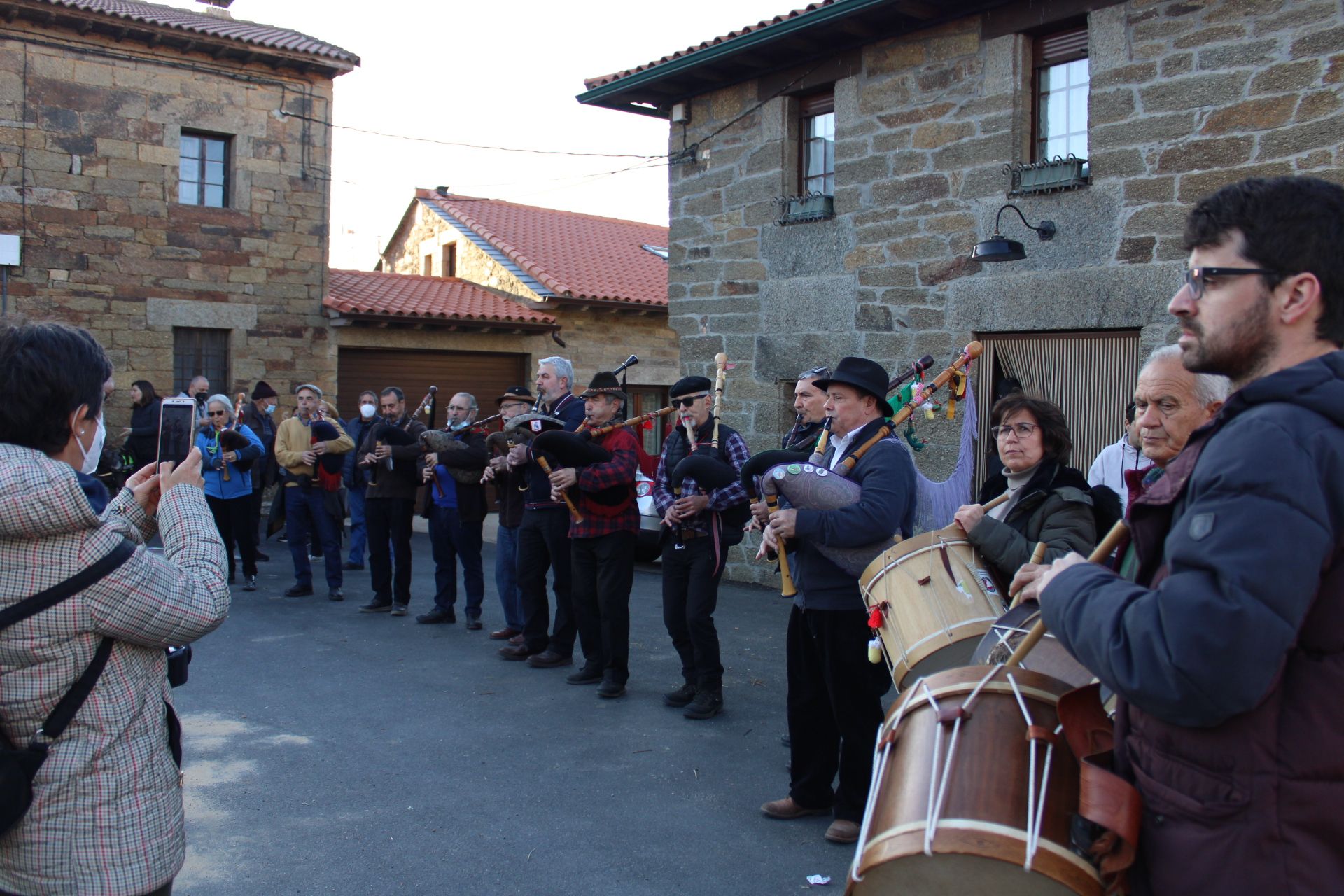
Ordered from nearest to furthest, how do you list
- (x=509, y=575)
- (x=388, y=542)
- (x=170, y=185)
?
(x=509, y=575)
(x=388, y=542)
(x=170, y=185)

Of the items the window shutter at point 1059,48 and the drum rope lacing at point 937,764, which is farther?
the window shutter at point 1059,48

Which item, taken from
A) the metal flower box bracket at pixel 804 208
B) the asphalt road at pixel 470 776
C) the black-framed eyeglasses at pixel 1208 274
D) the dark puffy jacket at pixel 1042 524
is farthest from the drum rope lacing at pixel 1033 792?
the metal flower box bracket at pixel 804 208

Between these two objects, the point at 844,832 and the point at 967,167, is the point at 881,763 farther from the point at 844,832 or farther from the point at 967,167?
the point at 967,167

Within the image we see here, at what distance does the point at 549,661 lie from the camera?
286 inches

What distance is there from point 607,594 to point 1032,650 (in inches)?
172

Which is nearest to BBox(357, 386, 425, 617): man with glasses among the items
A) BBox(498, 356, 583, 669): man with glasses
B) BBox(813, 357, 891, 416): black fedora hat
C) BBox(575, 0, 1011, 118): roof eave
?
BBox(498, 356, 583, 669): man with glasses

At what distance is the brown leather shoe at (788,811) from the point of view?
4.60 metres

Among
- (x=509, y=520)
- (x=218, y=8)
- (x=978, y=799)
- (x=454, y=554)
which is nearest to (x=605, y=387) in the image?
(x=509, y=520)

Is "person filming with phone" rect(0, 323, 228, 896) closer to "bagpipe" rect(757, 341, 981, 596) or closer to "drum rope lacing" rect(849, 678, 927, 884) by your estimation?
"drum rope lacing" rect(849, 678, 927, 884)

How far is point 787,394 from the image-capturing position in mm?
10812

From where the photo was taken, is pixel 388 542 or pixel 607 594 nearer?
pixel 607 594

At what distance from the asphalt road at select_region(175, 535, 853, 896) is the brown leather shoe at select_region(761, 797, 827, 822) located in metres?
0.03

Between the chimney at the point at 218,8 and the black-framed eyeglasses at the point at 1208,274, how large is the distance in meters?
20.1

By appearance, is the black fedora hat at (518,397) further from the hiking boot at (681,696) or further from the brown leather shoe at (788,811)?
the brown leather shoe at (788,811)
